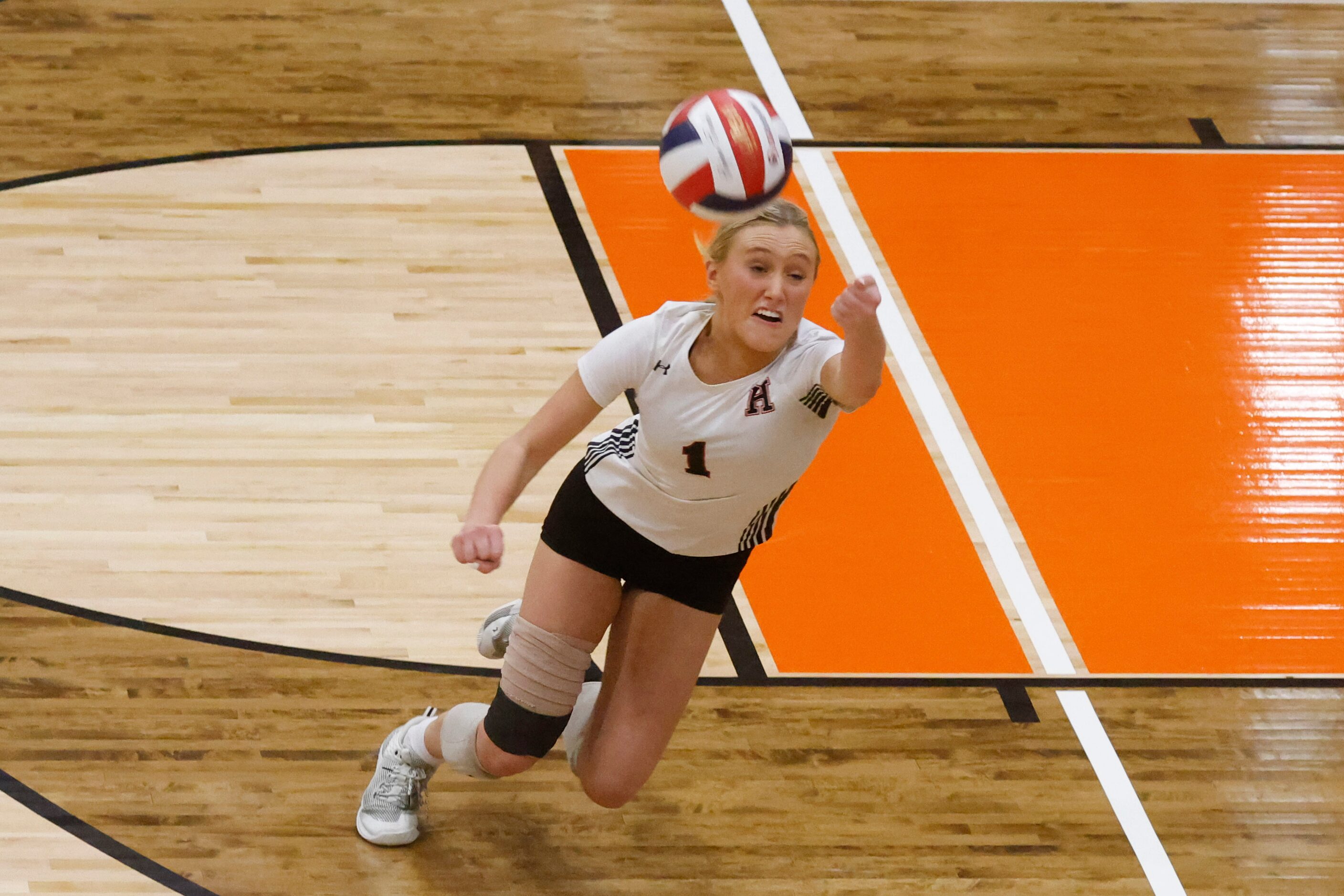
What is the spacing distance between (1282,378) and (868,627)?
224 centimetres

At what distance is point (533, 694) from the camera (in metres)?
3.80

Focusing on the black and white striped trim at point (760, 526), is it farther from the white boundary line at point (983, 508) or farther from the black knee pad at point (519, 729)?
the black knee pad at point (519, 729)

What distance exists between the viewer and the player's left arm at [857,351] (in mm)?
3150

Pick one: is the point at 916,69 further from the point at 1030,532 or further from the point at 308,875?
the point at 308,875

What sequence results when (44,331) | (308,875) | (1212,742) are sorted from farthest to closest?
(44,331) < (1212,742) < (308,875)

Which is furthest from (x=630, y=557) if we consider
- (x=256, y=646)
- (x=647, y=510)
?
(x=256, y=646)

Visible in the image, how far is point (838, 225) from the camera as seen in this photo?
6.84m

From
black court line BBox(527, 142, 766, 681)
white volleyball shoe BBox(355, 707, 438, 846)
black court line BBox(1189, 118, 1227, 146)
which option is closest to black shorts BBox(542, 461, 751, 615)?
white volleyball shoe BBox(355, 707, 438, 846)

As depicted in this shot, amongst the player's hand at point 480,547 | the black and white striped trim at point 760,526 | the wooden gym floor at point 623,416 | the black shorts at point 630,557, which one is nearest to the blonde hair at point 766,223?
the black and white striped trim at point 760,526

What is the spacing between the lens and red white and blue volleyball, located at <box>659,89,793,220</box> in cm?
343

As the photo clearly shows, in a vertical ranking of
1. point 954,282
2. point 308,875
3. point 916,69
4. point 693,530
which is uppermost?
point 916,69

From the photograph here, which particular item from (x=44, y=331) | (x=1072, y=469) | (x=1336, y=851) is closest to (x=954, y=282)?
(x=1072, y=469)

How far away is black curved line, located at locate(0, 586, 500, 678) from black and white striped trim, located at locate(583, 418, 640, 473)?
3.46ft

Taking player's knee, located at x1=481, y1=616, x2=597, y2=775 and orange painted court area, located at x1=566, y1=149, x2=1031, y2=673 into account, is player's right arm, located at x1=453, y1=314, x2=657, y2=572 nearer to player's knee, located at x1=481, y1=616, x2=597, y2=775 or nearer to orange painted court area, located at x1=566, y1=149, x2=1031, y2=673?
player's knee, located at x1=481, y1=616, x2=597, y2=775
